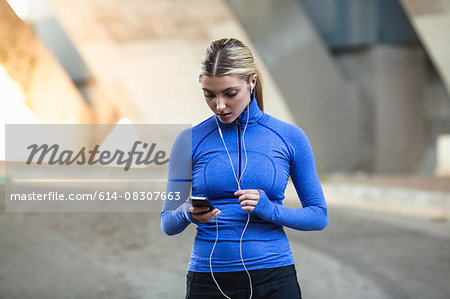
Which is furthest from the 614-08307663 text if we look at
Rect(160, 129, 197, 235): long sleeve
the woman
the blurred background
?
the blurred background

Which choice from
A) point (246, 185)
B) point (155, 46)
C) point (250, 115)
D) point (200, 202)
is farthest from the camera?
point (155, 46)

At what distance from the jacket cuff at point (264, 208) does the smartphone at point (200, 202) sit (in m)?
0.13

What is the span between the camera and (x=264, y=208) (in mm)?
1883

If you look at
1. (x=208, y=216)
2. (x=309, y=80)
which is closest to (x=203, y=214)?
(x=208, y=216)

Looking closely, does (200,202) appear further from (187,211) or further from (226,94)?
(226,94)

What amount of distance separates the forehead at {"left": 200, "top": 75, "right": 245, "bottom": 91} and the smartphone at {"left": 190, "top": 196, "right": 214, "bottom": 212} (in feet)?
1.05

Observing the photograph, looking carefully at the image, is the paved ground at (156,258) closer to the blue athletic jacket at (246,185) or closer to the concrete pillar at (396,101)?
the blue athletic jacket at (246,185)

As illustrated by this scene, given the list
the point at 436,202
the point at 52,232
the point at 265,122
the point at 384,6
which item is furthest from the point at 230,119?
the point at 384,6

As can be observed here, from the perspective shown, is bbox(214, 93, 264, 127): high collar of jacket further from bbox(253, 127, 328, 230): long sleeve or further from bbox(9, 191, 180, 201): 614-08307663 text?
bbox(9, 191, 180, 201): 614-08307663 text

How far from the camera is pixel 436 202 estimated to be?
1068 centimetres

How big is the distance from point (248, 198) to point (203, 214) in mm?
133

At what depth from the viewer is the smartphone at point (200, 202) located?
1818 mm

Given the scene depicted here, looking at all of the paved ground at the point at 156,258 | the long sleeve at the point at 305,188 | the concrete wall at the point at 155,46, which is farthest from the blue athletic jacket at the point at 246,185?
the concrete wall at the point at 155,46

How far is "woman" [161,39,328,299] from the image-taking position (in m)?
1.93
